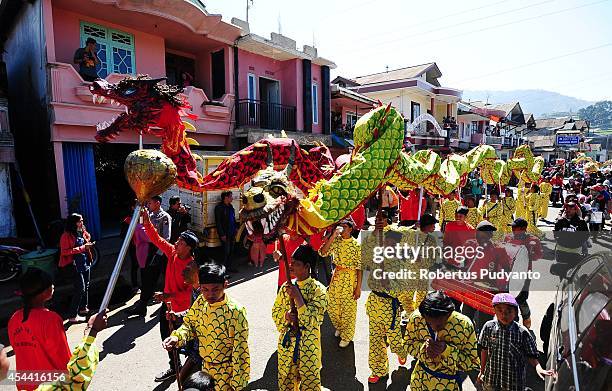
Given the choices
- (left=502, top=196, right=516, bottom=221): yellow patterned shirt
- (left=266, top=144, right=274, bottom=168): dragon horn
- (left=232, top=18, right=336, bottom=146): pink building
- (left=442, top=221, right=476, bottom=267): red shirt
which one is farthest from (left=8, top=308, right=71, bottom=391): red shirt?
(left=232, top=18, right=336, bottom=146): pink building

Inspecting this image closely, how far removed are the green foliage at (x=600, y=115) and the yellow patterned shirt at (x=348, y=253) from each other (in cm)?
12720

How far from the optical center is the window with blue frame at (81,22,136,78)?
8.94m

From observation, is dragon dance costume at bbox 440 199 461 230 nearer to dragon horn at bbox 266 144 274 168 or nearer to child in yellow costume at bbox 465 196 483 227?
child in yellow costume at bbox 465 196 483 227

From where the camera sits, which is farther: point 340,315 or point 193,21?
point 193,21

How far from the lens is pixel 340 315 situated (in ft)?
14.8

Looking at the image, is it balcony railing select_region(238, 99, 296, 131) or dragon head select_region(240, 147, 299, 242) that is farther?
balcony railing select_region(238, 99, 296, 131)

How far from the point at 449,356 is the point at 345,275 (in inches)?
79.0

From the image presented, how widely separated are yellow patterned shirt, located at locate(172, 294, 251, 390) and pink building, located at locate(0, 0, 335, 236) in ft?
23.3

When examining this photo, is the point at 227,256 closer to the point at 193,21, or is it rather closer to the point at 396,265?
the point at 396,265

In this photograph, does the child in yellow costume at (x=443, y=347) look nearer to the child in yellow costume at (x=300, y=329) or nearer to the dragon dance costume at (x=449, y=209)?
the child in yellow costume at (x=300, y=329)

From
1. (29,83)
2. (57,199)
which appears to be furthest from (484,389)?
(29,83)

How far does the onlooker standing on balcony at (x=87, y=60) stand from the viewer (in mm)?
8125

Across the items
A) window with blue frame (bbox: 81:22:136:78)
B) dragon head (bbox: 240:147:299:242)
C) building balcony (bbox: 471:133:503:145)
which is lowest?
dragon head (bbox: 240:147:299:242)

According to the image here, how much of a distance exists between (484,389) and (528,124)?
4460cm
